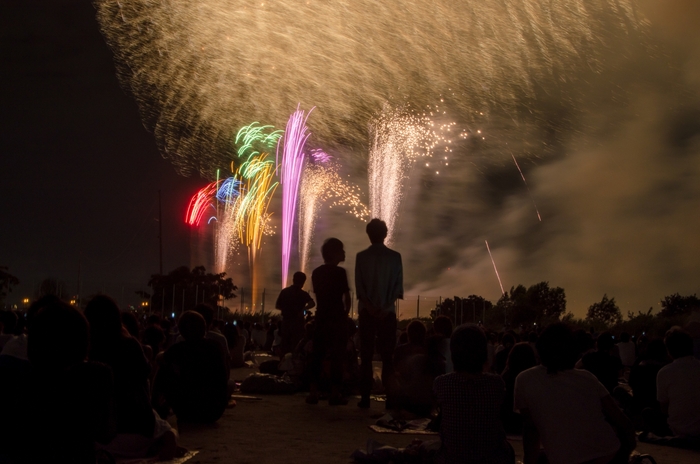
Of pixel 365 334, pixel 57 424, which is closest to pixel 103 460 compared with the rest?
pixel 57 424

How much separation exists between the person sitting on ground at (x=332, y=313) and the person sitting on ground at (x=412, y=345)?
2.71 feet

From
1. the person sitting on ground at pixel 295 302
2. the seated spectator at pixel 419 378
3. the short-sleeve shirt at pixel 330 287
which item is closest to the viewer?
the seated spectator at pixel 419 378

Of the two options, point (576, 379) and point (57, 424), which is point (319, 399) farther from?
point (57, 424)

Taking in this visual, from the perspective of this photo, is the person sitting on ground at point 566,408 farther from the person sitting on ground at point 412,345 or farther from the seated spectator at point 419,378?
the person sitting on ground at point 412,345

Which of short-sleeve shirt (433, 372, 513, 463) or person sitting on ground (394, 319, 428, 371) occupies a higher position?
person sitting on ground (394, 319, 428, 371)

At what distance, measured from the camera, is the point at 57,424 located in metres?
3.54

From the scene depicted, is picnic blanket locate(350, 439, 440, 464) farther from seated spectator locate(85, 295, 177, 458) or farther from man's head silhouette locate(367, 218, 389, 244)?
man's head silhouette locate(367, 218, 389, 244)

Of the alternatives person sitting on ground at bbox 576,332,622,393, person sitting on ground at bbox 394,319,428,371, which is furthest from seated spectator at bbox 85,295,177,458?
person sitting on ground at bbox 576,332,622,393

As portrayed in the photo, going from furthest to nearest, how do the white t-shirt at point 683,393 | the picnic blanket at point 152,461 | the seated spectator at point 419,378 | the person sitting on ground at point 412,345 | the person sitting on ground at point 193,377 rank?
1. the person sitting on ground at point 412,345
2. the seated spectator at point 419,378
3. the white t-shirt at point 683,393
4. the person sitting on ground at point 193,377
5. the picnic blanket at point 152,461

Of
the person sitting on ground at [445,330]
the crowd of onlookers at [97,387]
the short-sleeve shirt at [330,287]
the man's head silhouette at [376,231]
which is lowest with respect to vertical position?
the crowd of onlookers at [97,387]

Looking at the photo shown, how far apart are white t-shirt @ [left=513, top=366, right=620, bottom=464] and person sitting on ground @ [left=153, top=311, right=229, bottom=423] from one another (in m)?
3.56

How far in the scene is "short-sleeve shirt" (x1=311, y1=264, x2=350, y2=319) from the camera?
353 inches

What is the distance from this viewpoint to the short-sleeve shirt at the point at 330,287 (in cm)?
898

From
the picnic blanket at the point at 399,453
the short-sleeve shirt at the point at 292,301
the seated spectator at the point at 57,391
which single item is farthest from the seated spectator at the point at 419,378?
the seated spectator at the point at 57,391
